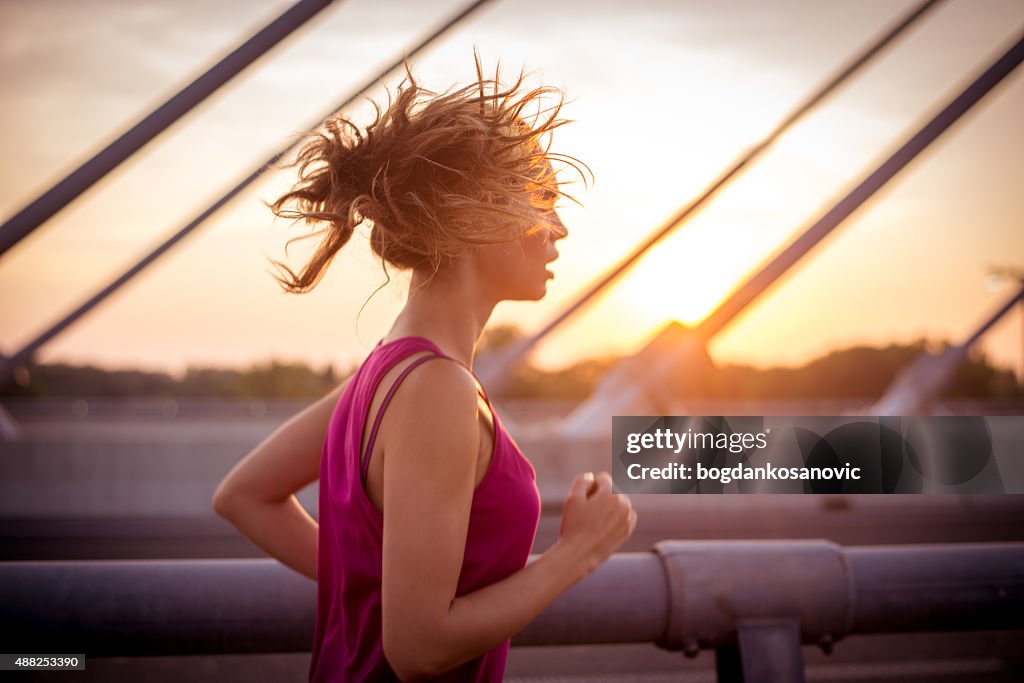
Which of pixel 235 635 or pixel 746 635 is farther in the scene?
pixel 746 635

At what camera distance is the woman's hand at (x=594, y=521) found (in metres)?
1.60

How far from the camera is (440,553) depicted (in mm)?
1421

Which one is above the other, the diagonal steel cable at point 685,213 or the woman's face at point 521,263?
the diagonal steel cable at point 685,213

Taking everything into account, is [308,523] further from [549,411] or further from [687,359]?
[549,411]

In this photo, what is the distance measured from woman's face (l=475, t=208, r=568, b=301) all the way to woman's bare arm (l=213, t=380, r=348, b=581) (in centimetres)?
46

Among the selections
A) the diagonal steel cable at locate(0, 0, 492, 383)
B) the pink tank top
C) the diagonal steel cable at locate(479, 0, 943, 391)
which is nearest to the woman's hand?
the pink tank top

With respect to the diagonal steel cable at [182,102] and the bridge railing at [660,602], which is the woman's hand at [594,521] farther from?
the diagonal steel cable at [182,102]

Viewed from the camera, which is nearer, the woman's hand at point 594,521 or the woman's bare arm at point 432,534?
the woman's bare arm at point 432,534

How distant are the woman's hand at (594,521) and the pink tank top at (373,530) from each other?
0.07 m

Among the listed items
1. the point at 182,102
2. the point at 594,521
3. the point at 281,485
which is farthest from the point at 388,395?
the point at 182,102

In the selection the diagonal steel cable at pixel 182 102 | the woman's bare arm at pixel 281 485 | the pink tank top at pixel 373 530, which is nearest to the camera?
the pink tank top at pixel 373 530

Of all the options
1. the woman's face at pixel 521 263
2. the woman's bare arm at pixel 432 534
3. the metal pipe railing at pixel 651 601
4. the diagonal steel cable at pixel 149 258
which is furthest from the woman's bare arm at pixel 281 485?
the diagonal steel cable at pixel 149 258

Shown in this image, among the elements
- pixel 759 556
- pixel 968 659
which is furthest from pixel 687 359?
pixel 759 556

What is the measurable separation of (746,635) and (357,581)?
89 centimetres
